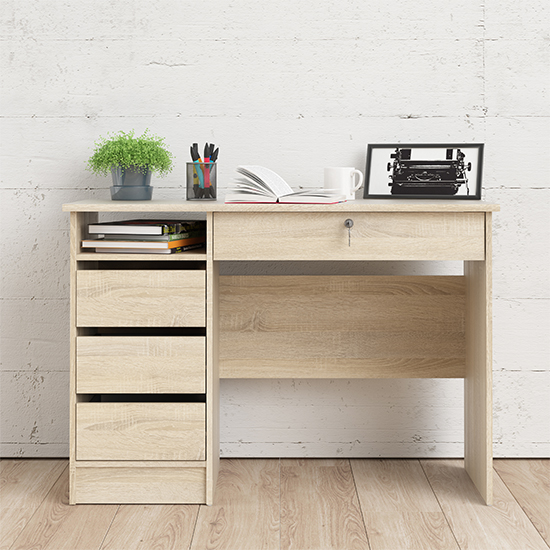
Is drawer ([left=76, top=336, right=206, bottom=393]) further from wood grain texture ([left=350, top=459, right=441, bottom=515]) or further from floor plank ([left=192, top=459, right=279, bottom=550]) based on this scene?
wood grain texture ([left=350, top=459, right=441, bottom=515])

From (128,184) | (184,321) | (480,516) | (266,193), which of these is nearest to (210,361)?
(184,321)

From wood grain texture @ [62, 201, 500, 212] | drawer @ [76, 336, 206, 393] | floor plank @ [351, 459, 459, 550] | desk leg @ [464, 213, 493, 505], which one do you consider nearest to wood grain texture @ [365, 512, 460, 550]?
floor plank @ [351, 459, 459, 550]

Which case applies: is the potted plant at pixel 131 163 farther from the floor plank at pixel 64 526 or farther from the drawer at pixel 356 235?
the floor plank at pixel 64 526

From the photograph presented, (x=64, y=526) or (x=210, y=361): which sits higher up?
(x=210, y=361)

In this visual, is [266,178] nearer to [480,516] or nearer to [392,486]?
[392,486]

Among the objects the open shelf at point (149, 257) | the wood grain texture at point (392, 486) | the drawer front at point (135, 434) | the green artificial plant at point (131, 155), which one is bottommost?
the wood grain texture at point (392, 486)

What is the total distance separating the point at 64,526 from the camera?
1864mm

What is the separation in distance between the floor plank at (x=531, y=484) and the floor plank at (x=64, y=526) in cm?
125

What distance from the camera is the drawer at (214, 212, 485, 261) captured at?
1912mm

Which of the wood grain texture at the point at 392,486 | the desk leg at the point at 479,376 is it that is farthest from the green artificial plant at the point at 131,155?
the wood grain texture at the point at 392,486

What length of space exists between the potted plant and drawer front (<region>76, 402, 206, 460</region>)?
70 centimetres

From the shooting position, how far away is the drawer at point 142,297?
1950 millimetres

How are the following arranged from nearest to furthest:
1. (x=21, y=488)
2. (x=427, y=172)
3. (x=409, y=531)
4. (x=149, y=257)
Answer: (x=409, y=531) → (x=149, y=257) → (x=21, y=488) → (x=427, y=172)

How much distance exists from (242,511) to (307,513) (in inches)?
7.7
